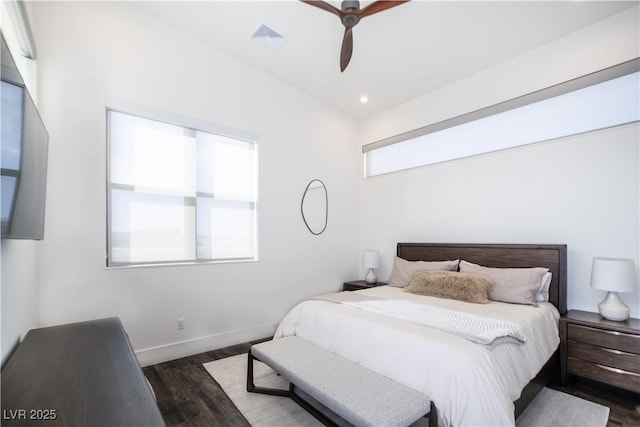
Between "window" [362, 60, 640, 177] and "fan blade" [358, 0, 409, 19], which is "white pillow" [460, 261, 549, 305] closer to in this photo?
"window" [362, 60, 640, 177]

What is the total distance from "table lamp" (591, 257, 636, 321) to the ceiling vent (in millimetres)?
3635

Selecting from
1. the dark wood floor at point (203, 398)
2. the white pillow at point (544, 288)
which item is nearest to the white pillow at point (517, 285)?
the white pillow at point (544, 288)

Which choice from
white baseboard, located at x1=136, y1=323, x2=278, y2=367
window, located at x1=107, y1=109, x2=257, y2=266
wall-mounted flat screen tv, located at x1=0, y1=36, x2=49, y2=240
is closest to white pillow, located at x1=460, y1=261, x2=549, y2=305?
white baseboard, located at x1=136, y1=323, x2=278, y2=367

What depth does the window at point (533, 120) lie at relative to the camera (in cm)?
267

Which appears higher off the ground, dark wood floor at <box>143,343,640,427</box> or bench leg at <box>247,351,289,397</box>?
bench leg at <box>247,351,289,397</box>

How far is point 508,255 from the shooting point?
313 centimetres

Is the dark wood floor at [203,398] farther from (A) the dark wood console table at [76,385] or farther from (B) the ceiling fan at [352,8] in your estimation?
(B) the ceiling fan at [352,8]

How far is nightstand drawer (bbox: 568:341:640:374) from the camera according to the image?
216cm

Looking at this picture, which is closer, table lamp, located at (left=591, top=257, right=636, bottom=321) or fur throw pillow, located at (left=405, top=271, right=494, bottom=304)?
table lamp, located at (left=591, top=257, right=636, bottom=321)

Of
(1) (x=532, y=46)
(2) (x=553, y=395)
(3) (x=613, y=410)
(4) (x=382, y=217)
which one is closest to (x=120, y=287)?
(4) (x=382, y=217)

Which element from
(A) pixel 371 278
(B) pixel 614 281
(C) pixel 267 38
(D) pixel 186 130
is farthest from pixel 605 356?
(D) pixel 186 130

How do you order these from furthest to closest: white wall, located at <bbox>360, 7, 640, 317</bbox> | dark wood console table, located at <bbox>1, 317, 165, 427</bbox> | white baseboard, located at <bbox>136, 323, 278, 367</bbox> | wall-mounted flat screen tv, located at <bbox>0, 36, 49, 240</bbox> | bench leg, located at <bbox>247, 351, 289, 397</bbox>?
white baseboard, located at <bbox>136, 323, 278, 367</bbox> < white wall, located at <bbox>360, 7, 640, 317</bbox> < bench leg, located at <bbox>247, 351, 289, 397</bbox> < wall-mounted flat screen tv, located at <bbox>0, 36, 49, 240</bbox> < dark wood console table, located at <bbox>1, 317, 165, 427</bbox>

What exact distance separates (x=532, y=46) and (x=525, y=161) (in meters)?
1.21

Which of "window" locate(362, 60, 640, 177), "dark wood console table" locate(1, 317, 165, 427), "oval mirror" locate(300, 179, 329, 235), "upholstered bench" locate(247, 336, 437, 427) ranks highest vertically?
"window" locate(362, 60, 640, 177)
